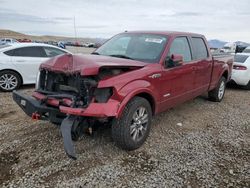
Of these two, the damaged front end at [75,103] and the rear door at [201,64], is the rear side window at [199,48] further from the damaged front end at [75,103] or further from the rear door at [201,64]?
the damaged front end at [75,103]

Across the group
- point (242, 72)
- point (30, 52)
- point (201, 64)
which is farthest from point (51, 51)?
point (242, 72)

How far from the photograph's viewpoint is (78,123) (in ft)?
11.4

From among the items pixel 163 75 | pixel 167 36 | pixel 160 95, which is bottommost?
pixel 160 95

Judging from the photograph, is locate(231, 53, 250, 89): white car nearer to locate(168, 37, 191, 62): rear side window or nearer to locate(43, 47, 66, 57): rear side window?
locate(168, 37, 191, 62): rear side window

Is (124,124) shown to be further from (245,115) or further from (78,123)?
(245,115)

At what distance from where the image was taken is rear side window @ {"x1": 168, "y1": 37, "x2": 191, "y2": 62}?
489 cm

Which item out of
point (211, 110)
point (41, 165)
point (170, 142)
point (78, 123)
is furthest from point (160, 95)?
point (211, 110)

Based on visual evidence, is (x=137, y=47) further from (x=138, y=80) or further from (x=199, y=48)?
(x=199, y=48)

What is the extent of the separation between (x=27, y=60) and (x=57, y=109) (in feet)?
16.4

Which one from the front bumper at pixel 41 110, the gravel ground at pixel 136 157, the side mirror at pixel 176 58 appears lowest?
the gravel ground at pixel 136 157

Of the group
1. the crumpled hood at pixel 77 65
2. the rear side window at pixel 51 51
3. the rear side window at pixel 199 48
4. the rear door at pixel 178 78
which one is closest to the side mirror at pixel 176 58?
the rear door at pixel 178 78

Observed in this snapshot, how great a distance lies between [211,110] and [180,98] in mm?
1774

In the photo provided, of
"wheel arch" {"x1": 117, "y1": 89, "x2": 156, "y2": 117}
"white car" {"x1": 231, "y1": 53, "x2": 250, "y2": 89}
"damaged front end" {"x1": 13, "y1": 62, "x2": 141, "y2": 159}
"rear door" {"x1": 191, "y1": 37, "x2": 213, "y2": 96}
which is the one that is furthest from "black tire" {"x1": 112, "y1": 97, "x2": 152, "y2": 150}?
"white car" {"x1": 231, "y1": 53, "x2": 250, "y2": 89}

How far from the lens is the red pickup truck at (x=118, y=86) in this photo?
3482 millimetres
